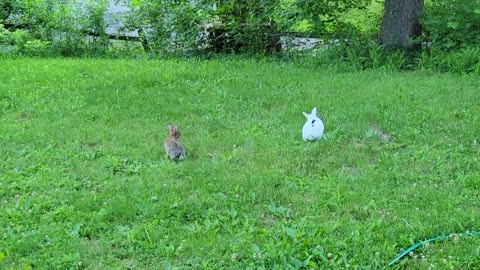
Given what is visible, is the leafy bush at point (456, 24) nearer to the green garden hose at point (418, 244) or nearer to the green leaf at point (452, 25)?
the green leaf at point (452, 25)

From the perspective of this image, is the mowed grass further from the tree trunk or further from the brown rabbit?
the tree trunk

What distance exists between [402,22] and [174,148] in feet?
14.7

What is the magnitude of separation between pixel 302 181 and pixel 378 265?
45.2 inches

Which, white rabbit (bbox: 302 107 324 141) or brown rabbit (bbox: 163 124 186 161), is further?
white rabbit (bbox: 302 107 324 141)

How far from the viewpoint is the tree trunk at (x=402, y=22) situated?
26.1 ft

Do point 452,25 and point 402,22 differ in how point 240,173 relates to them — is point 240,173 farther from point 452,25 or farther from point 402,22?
point 402,22

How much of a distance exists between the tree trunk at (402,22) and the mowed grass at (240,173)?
3.26ft

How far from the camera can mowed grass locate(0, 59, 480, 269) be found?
10.8 feet

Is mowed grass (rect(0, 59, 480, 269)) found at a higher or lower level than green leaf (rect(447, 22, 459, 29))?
lower

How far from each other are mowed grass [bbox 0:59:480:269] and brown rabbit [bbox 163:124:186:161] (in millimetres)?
106

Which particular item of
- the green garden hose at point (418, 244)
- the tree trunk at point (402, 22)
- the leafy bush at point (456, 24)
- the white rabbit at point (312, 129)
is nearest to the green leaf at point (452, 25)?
the leafy bush at point (456, 24)

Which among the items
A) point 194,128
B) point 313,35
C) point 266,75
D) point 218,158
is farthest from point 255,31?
point 218,158

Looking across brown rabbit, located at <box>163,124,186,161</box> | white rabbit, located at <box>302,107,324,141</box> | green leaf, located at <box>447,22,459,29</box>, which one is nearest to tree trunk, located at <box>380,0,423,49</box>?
green leaf, located at <box>447,22,459,29</box>

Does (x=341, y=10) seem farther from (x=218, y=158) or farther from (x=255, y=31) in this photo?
(x=218, y=158)
